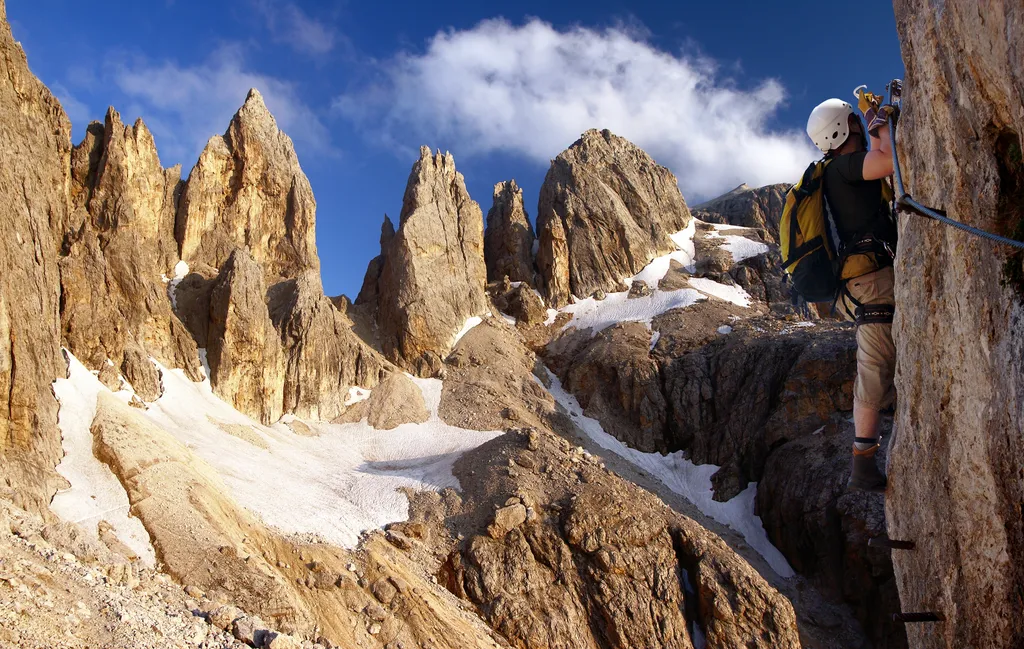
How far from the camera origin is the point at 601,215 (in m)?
69.9

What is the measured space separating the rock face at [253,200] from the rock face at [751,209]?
62583mm

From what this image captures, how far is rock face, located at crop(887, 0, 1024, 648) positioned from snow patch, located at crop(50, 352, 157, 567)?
68.8ft

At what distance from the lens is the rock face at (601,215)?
66.0 m

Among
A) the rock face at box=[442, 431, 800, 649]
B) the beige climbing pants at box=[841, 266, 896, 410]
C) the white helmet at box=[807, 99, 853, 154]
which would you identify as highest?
the white helmet at box=[807, 99, 853, 154]

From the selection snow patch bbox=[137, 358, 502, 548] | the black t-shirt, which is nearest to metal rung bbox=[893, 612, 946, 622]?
the black t-shirt

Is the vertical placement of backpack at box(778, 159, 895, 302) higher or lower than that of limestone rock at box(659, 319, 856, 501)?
lower

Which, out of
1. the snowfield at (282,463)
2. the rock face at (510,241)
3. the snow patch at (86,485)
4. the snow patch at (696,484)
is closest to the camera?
the snow patch at (86,485)

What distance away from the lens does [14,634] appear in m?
10.9

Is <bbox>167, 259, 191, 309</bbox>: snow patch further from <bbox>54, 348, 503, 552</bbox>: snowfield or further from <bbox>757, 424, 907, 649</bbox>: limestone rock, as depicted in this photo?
<bbox>757, 424, 907, 649</bbox>: limestone rock

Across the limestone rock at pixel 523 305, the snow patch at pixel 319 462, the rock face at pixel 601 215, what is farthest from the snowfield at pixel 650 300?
the snow patch at pixel 319 462

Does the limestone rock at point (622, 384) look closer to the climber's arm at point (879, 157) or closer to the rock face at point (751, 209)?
the climber's arm at point (879, 157)

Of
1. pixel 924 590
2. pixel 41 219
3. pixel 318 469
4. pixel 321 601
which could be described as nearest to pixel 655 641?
pixel 321 601

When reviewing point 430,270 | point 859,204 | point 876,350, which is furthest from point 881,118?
point 430,270

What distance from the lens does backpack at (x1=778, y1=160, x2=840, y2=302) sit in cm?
653
